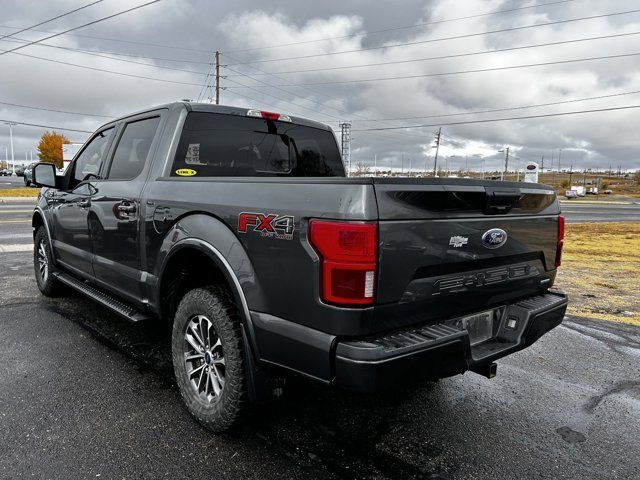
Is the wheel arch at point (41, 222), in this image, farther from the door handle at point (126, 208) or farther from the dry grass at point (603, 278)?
the dry grass at point (603, 278)

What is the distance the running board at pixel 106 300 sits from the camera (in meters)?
3.34

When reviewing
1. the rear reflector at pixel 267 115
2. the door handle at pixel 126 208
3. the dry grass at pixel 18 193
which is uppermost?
the rear reflector at pixel 267 115

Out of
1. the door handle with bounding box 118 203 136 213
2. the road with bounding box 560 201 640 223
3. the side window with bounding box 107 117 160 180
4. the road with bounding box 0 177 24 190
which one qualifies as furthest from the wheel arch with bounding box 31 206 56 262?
the road with bounding box 0 177 24 190

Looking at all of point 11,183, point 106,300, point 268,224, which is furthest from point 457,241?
point 11,183

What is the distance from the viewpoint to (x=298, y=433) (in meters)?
2.69

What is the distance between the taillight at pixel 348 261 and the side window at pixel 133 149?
2.06 metres

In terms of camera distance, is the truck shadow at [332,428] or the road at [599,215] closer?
the truck shadow at [332,428]

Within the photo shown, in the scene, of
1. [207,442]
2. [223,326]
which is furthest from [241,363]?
[207,442]

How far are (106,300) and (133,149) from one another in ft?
4.13

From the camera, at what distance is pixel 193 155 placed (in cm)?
330

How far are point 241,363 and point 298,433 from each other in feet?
2.03

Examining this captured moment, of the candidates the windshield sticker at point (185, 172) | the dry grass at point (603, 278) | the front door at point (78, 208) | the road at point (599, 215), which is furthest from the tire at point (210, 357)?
the road at point (599, 215)

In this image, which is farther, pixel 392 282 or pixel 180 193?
pixel 180 193

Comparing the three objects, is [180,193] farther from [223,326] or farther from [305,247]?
[305,247]
